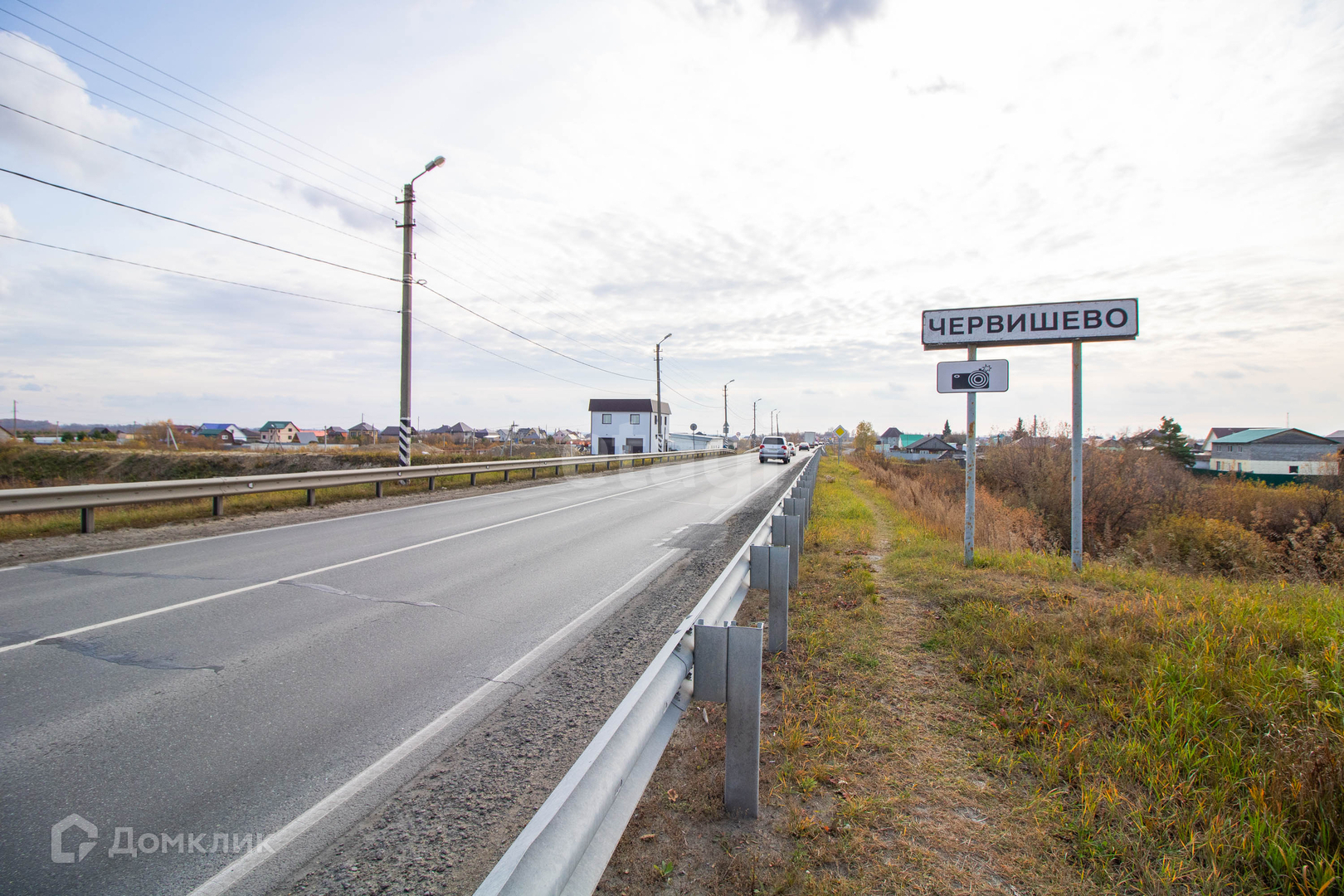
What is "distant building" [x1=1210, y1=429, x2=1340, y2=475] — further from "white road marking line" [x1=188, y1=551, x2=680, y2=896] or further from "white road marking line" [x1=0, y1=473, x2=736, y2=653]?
"white road marking line" [x1=188, y1=551, x2=680, y2=896]

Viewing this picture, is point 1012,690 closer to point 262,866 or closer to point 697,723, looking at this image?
point 697,723

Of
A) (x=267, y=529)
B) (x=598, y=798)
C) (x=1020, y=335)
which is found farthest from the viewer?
(x=267, y=529)

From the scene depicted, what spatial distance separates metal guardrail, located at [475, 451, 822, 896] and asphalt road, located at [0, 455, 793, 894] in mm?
1708

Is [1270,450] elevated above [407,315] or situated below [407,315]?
below

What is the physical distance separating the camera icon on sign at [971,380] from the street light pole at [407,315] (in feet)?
54.5

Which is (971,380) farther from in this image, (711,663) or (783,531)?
(711,663)

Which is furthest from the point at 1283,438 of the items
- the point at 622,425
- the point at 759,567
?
the point at 759,567

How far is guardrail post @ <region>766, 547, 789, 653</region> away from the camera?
4852mm

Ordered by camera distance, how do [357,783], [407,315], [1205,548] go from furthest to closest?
1. [407,315]
2. [1205,548]
3. [357,783]

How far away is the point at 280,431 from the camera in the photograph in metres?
101

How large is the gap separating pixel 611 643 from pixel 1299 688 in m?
4.63

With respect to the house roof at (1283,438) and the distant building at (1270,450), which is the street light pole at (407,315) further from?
the house roof at (1283,438)

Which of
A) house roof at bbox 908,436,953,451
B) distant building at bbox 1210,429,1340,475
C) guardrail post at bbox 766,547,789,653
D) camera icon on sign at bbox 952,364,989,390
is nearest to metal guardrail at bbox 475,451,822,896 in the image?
guardrail post at bbox 766,547,789,653

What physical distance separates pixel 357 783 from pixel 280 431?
11703 cm
